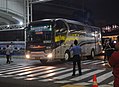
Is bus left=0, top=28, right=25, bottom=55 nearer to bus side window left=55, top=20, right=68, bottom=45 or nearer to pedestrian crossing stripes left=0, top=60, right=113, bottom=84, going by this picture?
bus side window left=55, top=20, right=68, bottom=45

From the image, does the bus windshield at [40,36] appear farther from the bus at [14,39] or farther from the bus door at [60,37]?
the bus at [14,39]

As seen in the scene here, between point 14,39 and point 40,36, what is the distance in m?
15.8

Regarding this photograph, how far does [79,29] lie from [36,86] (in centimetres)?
1505

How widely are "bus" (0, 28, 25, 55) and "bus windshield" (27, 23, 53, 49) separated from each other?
11.2 meters

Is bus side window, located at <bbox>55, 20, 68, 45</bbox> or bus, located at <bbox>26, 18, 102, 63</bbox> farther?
bus side window, located at <bbox>55, 20, 68, 45</bbox>

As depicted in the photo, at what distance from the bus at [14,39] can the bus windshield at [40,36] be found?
1120 cm

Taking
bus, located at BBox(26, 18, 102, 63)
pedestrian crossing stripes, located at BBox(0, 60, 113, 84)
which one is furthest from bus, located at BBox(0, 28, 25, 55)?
pedestrian crossing stripes, located at BBox(0, 60, 113, 84)

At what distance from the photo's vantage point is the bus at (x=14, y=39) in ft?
112

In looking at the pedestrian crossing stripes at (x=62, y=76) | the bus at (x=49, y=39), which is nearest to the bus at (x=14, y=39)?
the bus at (x=49, y=39)

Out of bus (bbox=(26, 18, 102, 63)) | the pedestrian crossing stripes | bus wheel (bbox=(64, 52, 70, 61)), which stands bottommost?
the pedestrian crossing stripes

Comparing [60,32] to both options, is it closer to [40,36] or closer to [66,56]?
[40,36]

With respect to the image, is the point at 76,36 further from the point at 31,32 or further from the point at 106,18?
the point at 106,18

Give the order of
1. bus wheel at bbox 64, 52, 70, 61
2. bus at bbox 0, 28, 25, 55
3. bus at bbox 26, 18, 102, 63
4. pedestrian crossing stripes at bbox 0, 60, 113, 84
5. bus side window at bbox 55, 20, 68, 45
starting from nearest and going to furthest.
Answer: pedestrian crossing stripes at bbox 0, 60, 113, 84 < bus at bbox 26, 18, 102, 63 < bus side window at bbox 55, 20, 68, 45 < bus wheel at bbox 64, 52, 70, 61 < bus at bbox 0, 28, 25, 55

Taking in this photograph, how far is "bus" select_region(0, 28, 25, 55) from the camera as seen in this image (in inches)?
1344
